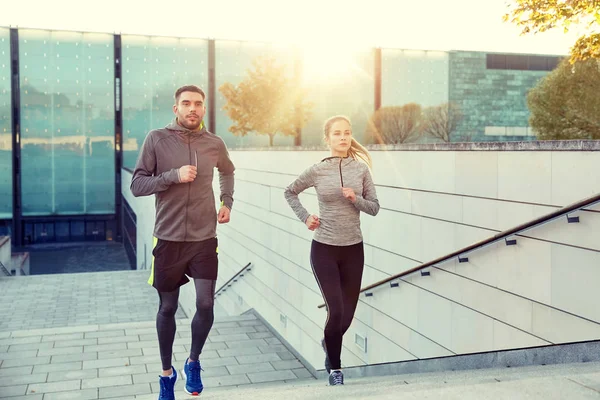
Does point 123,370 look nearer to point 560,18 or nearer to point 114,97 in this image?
point 560,18

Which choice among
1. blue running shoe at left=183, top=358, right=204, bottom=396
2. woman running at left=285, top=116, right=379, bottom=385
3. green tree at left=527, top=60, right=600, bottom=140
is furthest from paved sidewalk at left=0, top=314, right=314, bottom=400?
green tree at left=527, top=60, right=600, bottom=140

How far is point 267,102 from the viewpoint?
113ft

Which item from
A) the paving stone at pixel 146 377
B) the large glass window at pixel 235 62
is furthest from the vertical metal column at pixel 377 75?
the paving stone at pixel 146 377

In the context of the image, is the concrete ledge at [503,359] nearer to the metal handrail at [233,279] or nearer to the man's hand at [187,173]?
the man's hand at [187,173]

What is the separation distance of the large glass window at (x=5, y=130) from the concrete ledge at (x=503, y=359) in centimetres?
3223

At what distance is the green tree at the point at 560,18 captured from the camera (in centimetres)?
904

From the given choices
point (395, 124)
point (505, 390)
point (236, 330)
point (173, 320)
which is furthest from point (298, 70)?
point (505, 390)

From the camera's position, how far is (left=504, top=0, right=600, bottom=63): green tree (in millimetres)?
9039

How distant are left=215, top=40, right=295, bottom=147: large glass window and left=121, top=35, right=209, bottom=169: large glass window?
2.71ft

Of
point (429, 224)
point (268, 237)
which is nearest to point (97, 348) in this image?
point (268, 237)

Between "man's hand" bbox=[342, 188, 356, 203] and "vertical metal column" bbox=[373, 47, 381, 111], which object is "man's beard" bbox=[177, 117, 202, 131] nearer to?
"man's hand" bbox=[342, 188, 356, 203]

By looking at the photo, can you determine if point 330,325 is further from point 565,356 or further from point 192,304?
point 192,304

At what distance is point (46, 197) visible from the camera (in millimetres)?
34969

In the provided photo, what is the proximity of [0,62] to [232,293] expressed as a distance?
26383 mm
